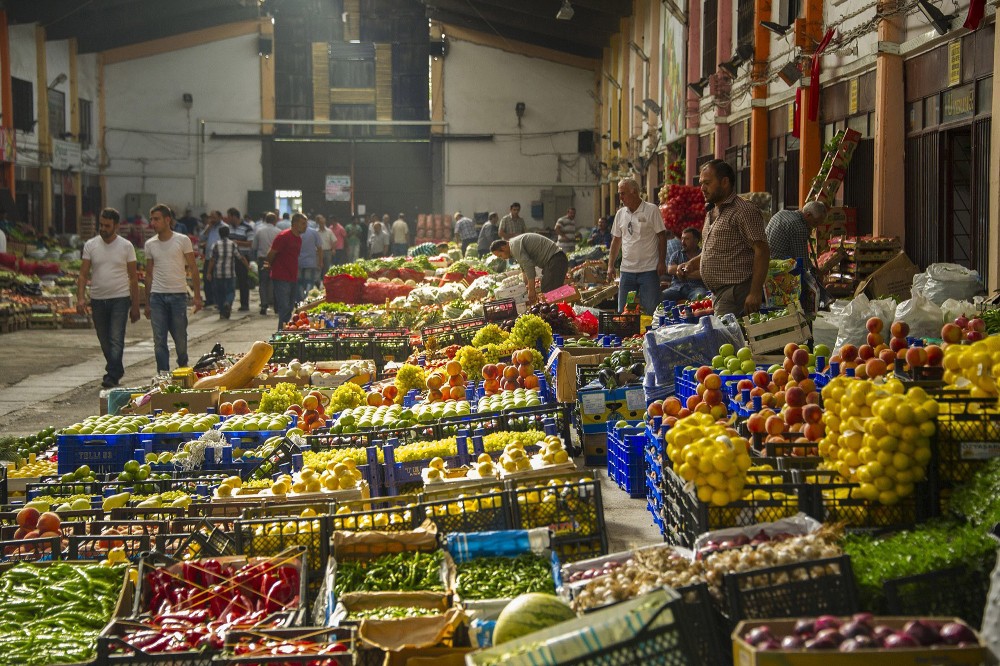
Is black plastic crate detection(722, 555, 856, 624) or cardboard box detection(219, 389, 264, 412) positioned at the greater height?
cardboard box detection(219, 389, 264, 412)

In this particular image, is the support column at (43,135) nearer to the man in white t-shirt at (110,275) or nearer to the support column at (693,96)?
the support column at (693,96)

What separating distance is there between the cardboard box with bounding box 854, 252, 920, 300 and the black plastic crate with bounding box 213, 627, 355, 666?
855 centimetres

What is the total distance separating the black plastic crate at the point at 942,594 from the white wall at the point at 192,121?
37001 millimetres

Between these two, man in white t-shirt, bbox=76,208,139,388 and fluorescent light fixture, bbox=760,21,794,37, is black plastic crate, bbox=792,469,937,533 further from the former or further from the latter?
fluorescent light fixture, bbox=760,21,794,37

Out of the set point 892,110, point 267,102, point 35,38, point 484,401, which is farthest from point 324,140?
point 484,401

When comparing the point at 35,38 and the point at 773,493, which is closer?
the point at 773,493

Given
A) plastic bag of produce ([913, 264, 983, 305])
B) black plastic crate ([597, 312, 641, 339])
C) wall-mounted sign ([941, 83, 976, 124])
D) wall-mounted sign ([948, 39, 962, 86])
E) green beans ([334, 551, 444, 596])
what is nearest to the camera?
green beans ([334, 551, 444, 596])

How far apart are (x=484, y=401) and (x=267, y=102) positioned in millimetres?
33254

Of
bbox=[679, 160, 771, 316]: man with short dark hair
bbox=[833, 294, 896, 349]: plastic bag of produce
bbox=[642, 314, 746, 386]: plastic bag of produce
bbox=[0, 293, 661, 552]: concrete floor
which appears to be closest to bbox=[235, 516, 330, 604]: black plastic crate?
bbox=[0, 293, 661, 552]: concrete floor

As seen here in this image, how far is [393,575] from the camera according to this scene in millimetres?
4117

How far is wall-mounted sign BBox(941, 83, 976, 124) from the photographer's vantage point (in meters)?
9.75

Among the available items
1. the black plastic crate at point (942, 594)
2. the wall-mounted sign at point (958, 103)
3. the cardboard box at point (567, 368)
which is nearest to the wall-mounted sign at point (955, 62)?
the wall-mounted sign at point (958, 103)

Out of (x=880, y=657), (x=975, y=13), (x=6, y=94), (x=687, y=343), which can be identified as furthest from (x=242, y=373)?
(x=6, y=94)

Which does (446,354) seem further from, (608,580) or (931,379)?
(608,580)
